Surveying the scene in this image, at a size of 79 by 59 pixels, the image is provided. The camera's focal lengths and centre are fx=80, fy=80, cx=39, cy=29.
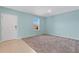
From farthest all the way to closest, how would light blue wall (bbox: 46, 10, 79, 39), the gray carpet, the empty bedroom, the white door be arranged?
1. light blue wall (bbox: 46, 10, 79, 39)
2. the white door
3. the empty bedroom
4. the gray carpet

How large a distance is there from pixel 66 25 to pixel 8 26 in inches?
164

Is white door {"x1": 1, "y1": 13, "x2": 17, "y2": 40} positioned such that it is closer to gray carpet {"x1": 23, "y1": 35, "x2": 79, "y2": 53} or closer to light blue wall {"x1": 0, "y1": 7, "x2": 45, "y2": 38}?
light blue wall {"x1": 0, "y1": 7, "x2": 45, "y2": 38}

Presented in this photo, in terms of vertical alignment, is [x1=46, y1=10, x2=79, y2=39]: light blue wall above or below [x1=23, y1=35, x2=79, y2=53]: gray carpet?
above

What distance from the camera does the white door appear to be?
174 inches

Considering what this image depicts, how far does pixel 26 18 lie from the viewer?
20.2 ft

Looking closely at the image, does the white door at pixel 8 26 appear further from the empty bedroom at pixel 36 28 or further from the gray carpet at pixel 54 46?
the gray carpet at pixel 54 46

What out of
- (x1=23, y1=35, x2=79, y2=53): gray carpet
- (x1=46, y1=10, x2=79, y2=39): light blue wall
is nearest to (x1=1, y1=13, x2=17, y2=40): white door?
(x1=23, y1=35, x2=79, y2=53): gray carpet

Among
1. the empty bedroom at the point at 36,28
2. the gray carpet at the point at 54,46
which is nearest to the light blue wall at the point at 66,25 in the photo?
the empty bedroom at the point at 36,28

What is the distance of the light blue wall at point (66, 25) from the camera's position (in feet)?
17.6
